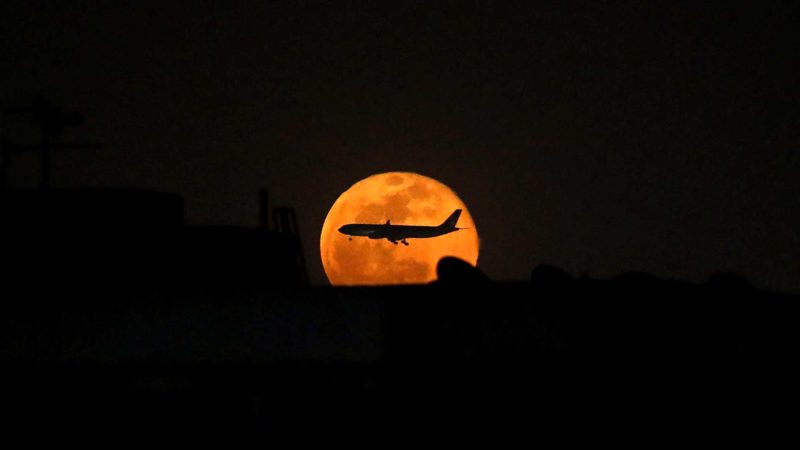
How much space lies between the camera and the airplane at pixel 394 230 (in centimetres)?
1337

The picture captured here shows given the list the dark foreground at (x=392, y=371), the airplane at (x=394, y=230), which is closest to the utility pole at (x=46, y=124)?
the dark foreground at (x=392, y=371)

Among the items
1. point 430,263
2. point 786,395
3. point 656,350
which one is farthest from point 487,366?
point 430,263

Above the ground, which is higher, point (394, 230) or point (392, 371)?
point (394, 230)

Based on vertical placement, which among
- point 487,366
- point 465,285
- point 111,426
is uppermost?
point 465,285

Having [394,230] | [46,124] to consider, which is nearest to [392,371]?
[46,124]

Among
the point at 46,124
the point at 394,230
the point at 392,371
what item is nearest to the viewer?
the point at 392,371

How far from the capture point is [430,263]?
13.5 m

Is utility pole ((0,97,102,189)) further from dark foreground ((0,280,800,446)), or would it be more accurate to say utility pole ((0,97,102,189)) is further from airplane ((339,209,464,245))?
airplane ((339,209,464,245))

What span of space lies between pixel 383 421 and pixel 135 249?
2765 mm

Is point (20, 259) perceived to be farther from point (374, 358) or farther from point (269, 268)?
point (374, 358)

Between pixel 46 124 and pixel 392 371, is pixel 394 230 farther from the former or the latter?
pixel 392 371

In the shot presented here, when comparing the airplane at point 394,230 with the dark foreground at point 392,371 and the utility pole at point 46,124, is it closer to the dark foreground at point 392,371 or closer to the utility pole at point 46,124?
the utility pole at point 46,124

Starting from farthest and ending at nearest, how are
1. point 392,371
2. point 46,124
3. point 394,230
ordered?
point 394,230, point 46,124, point 392,371

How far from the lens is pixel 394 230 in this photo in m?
13.6
